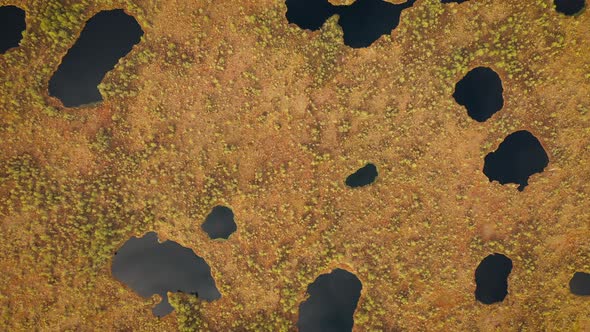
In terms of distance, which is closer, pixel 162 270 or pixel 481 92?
pixel 481 92

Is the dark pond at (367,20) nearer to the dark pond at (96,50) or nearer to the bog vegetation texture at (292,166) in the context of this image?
the bog vegetation texture at (292,166)

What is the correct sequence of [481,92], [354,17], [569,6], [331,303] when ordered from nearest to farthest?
[569,6]
[481,92]
[354,17]
[331,303]

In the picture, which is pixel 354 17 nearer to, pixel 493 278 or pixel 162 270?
pixel 493 278

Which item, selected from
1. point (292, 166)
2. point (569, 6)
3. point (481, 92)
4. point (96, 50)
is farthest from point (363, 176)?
point (96, 50)

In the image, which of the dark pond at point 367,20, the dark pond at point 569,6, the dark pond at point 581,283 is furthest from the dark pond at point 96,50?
the dark pond at point 581,283

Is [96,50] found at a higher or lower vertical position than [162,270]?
higher

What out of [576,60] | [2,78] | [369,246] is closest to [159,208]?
[2,78]

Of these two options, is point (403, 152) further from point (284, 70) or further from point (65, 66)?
point (65, 66)
